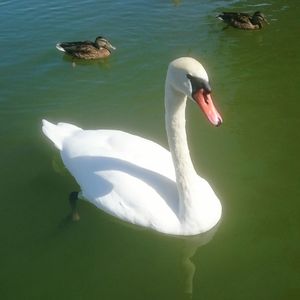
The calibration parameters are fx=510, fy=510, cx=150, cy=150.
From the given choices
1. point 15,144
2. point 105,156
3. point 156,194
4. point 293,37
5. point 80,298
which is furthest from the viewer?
point 293,37

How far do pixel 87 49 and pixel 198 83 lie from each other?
5718 mm

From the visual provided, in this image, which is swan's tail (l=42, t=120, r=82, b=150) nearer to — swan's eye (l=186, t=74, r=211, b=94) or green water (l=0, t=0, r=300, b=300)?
green water (l=0, t=0, r=300, b=300)

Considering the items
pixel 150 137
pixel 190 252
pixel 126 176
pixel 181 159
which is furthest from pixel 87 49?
pixel 190 252

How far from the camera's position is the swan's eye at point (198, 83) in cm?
429

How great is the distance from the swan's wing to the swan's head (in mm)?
1233

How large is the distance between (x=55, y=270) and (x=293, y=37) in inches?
282

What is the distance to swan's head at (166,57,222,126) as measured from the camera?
4.30m

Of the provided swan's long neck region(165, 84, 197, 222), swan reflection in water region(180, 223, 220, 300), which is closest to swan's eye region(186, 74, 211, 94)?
swan's long neck region(165, 84, 197, 222)

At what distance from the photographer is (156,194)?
17.3ft

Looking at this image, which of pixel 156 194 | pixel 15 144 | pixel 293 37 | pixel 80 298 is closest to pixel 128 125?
pixel 15 144

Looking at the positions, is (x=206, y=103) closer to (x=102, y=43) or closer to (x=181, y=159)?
(x=181, y=159)

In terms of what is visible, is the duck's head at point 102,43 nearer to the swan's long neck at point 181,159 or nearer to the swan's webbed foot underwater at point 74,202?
the swan's webbed foot underwater at point 74,202

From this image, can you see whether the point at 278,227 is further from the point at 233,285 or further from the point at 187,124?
the point at 187,124

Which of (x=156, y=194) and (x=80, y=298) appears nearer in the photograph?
(x=80, y=298)
